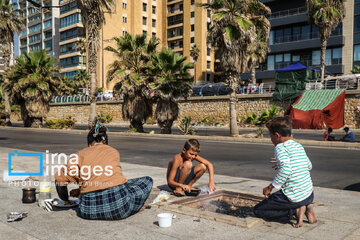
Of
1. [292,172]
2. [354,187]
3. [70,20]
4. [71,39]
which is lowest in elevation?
[354,187]

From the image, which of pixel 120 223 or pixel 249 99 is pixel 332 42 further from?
pixel 120 223

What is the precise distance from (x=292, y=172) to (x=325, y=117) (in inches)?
994

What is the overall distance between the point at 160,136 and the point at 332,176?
15.5 m

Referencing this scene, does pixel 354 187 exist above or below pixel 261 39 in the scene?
below

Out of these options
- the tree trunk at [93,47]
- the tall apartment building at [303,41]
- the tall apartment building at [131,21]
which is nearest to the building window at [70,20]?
the tall apartment building at [131,21]

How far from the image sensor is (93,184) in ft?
14.4

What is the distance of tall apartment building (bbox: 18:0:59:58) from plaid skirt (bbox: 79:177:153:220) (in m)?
74.3

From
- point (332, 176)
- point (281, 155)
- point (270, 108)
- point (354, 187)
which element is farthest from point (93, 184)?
point (270, 108)

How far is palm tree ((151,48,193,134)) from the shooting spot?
2455cm

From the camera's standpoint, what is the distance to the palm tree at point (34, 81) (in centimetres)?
3269

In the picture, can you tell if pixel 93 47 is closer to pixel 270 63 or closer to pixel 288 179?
pixel 288 179

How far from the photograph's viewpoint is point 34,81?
32.7 metres

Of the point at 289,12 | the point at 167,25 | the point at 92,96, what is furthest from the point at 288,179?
the point at 167,25

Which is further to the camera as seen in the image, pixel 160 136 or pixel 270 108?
pixel 270 108
